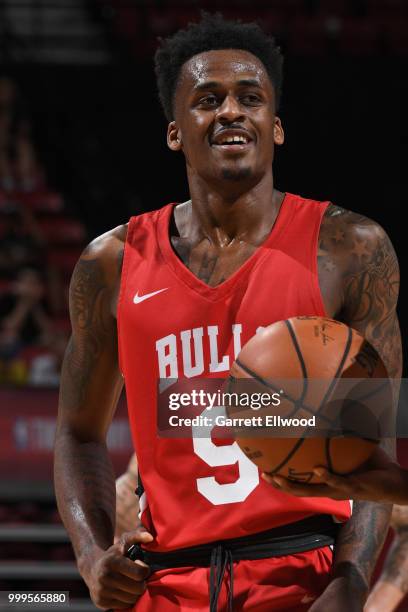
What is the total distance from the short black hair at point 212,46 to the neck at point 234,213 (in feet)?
0.93

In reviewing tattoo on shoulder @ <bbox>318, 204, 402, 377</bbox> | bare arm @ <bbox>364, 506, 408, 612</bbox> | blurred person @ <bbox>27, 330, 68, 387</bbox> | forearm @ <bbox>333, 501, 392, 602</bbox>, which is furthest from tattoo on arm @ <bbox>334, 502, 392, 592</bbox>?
blurred person @ <bbox>27, 330, 68, 387</bbox>

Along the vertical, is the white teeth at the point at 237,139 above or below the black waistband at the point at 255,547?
above

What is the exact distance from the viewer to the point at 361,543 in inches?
92.3

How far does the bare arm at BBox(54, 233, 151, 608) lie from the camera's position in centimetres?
270

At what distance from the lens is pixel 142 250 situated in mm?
2695

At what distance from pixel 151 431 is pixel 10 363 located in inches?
164

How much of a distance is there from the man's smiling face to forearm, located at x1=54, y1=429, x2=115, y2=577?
79cm

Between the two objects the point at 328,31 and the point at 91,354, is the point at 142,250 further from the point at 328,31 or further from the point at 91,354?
the point at 328,31

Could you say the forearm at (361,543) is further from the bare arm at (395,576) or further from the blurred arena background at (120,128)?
the blurred arena background at (120,128)

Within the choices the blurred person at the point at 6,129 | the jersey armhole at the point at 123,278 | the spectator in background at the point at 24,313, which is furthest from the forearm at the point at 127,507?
the blurred person at the point at 6,129

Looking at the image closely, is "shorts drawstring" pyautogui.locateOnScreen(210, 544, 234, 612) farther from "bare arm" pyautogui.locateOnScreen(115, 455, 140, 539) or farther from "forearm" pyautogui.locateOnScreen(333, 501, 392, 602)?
"bare arm" pyautogui.locateOnScreen(115, 455, 140, 539)

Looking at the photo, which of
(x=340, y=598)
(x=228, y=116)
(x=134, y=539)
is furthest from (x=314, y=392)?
(x=228, y=116)

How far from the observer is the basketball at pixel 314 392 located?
197 cm

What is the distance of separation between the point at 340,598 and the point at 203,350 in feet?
2.11
